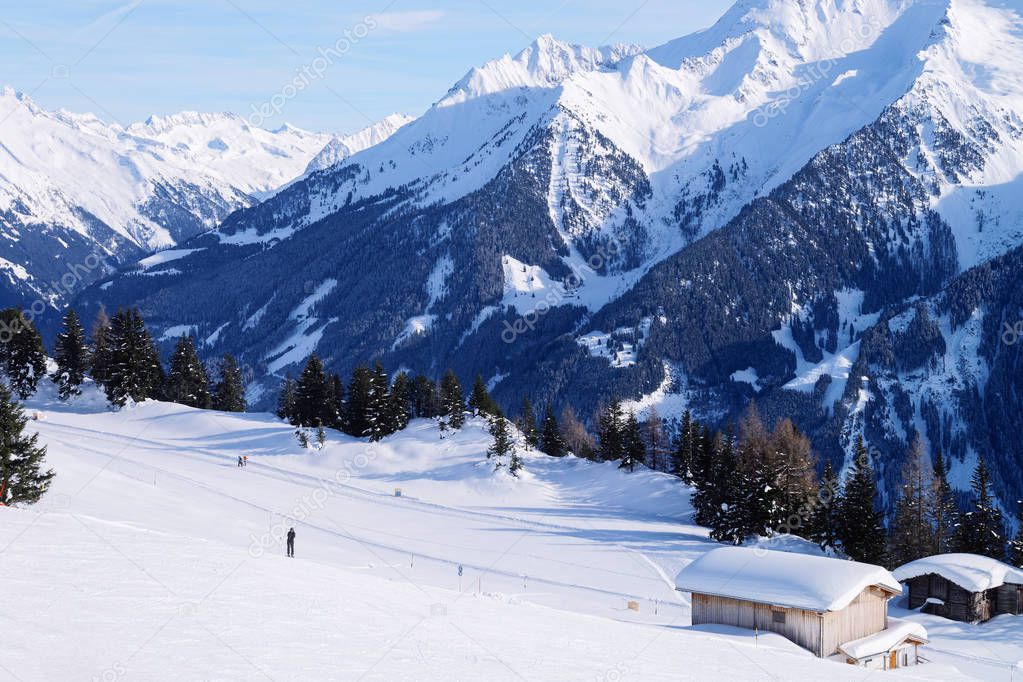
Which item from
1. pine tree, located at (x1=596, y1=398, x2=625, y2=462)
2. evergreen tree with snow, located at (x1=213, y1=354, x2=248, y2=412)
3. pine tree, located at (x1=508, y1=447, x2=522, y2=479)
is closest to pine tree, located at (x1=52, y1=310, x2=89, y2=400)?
evergreen tree with snow, located at (x1=213, y1=354, x2=248, y2=412)

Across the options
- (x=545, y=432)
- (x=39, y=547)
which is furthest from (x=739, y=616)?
(x=545, y=432)

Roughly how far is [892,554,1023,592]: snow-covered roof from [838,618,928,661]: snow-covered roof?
14.0m

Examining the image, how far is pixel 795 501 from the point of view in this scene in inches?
2763

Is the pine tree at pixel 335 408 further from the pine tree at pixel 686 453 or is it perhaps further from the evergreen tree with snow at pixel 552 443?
the pine tree at pixel 686 453

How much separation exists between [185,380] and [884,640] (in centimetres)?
7397

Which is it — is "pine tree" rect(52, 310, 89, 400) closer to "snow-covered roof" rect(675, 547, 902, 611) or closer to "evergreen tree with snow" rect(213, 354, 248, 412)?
"evergreen tree with snow" rect(213, 354, 248, 412)

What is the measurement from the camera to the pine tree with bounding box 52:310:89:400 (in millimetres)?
88125

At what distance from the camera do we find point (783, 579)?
40.5 metres

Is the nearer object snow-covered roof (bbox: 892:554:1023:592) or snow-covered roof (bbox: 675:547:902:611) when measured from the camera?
snow-covered roof (bbox: 675:547:902:611)

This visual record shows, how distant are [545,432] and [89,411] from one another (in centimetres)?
3983

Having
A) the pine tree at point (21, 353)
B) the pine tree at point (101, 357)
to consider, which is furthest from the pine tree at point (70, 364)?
the pine tree at point (21, 353)

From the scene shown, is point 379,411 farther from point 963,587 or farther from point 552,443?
point 963,587

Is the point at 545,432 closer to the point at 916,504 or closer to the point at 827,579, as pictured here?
the point at 916,504

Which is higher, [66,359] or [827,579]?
[66,359]
